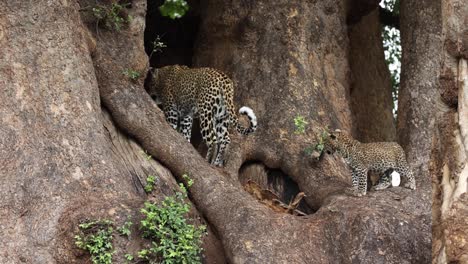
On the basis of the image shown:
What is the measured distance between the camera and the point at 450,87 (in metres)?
8.06

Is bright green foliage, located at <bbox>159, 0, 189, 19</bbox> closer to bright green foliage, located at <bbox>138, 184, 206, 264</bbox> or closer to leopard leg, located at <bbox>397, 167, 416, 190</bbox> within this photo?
leopard leg, located at <bbox>397, 167, 416, 190</bbox>

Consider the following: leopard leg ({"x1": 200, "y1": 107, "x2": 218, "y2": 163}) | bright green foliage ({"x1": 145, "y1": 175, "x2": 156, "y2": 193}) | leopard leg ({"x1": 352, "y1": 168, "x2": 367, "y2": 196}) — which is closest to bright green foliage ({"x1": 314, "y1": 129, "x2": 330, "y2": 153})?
leopard leg ({"x1": 352, "y1": 168, "x2": 367, "y2": 196})

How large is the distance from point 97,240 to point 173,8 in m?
6.89

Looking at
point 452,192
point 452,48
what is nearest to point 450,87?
point 452,48

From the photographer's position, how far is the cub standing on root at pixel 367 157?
12.4 metres

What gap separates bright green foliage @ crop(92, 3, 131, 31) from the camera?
1194cm

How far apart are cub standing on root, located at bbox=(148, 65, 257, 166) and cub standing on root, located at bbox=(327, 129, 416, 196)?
1221 millimetres

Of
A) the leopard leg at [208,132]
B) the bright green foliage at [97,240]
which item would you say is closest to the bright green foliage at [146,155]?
the leopard leg at [208,132]

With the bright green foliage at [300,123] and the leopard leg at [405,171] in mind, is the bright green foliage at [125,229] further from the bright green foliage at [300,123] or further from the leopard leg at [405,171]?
the leopard leg at [405,171]

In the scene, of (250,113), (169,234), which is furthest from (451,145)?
(250,113)

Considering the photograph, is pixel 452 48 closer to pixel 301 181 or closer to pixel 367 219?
pixel 367 219

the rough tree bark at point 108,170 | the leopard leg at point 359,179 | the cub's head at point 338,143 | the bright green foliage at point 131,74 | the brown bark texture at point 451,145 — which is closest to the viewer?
the brown bark texture at point 451,145

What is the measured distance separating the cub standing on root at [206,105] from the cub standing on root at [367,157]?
1.22 m

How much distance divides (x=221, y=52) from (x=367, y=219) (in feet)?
16.0
